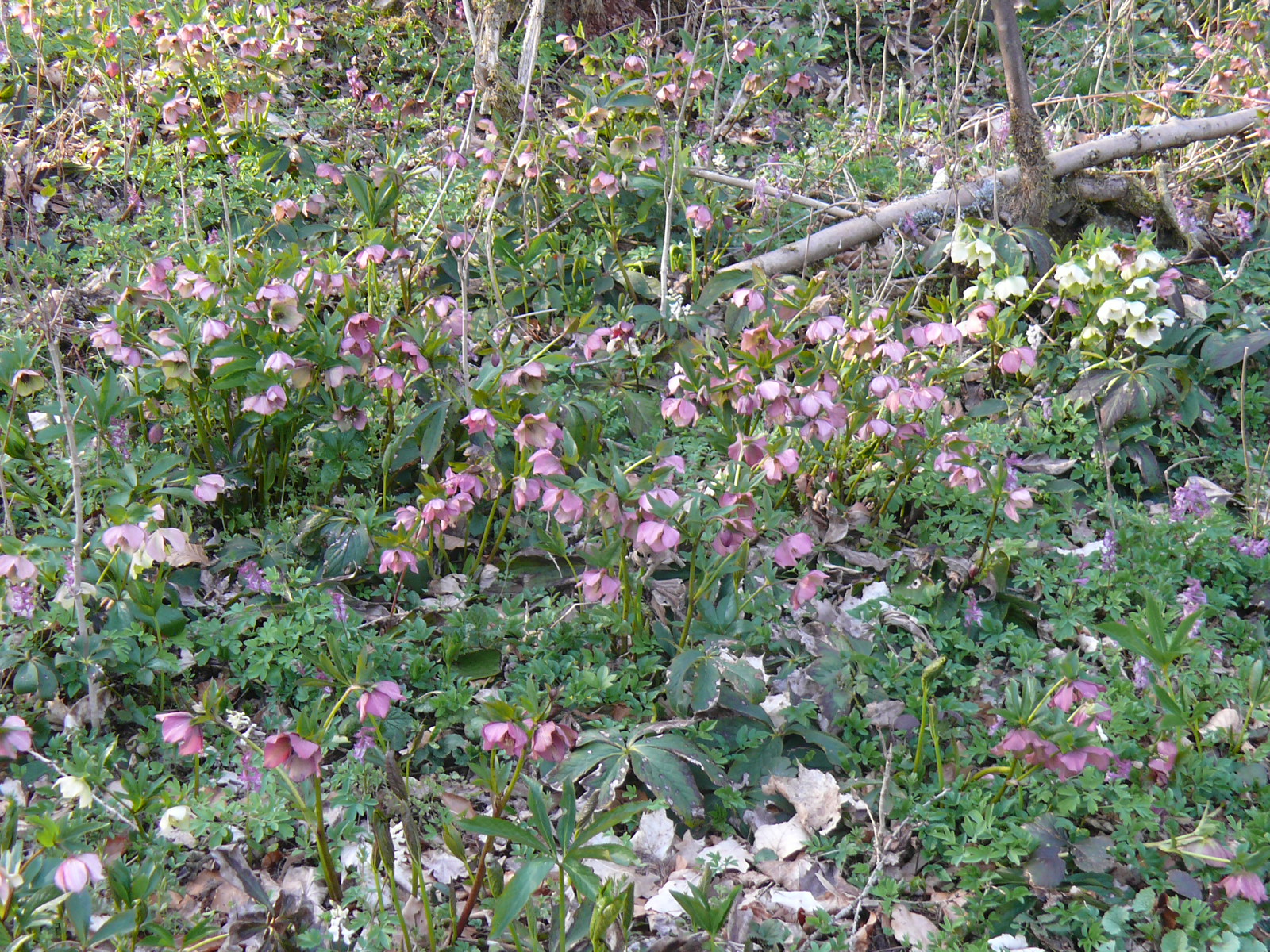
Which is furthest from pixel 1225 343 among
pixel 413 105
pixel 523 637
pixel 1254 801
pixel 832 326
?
pixel 413 105

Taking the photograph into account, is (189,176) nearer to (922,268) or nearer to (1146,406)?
(922,268)

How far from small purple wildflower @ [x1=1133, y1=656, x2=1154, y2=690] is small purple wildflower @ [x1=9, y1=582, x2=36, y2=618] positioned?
2225 millimetres

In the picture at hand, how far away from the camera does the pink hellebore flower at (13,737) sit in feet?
4.82

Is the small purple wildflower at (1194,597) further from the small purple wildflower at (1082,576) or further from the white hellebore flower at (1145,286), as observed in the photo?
Result: the white hellebore flower at (1145,286)

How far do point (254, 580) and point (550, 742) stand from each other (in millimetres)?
987

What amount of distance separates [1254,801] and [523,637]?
4.97 ft

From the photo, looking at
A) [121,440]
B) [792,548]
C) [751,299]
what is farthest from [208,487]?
[751,299]

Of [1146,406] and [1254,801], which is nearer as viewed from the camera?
[1254,801]

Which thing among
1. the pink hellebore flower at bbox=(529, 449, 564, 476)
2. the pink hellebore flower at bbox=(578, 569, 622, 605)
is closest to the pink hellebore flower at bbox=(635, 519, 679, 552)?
the pink hellebore flower at bbox=(578, 569, 622, 605)

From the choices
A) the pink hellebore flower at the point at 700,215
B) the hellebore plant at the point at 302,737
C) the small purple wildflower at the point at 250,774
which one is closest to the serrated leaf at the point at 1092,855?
the hellebore plant at the point at 302,737

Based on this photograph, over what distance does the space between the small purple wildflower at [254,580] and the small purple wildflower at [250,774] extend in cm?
40

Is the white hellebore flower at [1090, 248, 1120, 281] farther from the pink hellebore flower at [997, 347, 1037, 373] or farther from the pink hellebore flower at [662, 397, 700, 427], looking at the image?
the pink hellebore flower at [662, 397, 700, 427]

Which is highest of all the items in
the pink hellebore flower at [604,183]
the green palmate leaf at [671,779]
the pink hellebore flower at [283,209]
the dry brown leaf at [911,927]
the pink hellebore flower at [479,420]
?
the pink hellebore flower at [283,209]

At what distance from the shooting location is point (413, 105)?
4.08m
